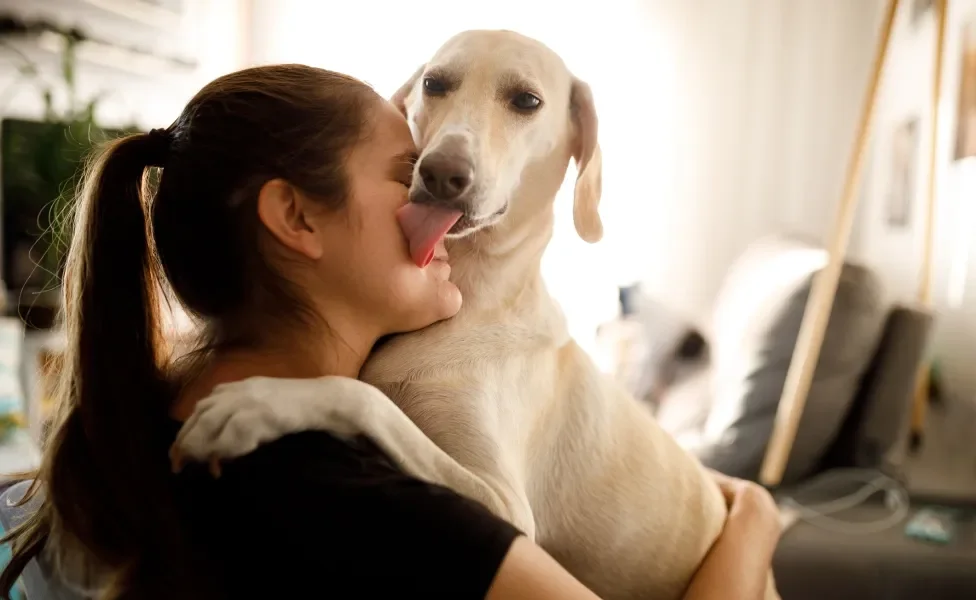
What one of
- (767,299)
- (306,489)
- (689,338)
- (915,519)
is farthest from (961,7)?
(306,489)

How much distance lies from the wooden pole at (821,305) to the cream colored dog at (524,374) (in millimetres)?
798

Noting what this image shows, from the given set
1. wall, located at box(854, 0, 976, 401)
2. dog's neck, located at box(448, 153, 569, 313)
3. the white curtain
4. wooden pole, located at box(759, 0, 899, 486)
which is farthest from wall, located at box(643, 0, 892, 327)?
dog's neck, located at box(448, 153, 569, 313)

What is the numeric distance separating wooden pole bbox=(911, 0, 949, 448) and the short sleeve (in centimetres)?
192

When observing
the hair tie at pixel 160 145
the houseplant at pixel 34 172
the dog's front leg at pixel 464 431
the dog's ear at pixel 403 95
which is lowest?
the houseplant at pixel 34 172

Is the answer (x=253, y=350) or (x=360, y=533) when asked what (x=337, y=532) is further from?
(x=253, y=350)

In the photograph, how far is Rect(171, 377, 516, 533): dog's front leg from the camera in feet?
2.32

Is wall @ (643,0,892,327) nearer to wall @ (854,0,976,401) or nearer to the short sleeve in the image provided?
wall @ (854,0,976,401)

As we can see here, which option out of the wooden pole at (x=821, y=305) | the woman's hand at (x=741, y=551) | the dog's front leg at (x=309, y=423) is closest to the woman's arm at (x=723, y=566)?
the woman's hand at (x=741, y=551)

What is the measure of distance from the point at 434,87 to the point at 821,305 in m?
1.25

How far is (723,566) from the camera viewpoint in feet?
3.59

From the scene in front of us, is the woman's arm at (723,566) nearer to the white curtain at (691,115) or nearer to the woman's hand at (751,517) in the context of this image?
the woman's hand at (751,517)

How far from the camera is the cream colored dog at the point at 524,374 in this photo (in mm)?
944

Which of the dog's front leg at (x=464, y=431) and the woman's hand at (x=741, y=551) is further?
the woman's hand at (x=741, y=551)

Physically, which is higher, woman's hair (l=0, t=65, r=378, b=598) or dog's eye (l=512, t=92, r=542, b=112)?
dog's eye (l=512, t=92, r=542, b=112)
